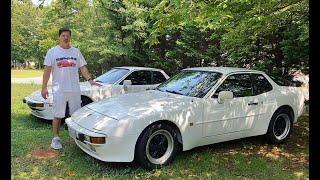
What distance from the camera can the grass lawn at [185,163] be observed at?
Answer: 4996 mm

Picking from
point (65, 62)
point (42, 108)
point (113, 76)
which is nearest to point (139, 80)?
point (113, 76)

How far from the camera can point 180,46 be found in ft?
54.7

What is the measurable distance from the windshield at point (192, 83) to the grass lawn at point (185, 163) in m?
0.99

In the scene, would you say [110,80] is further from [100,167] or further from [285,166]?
[285,166]

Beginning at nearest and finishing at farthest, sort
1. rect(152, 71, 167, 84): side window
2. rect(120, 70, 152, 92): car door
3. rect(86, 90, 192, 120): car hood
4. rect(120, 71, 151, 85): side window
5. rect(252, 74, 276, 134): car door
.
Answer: rect(86, 90, 192, 120): car hood < rect(252, 74, 276, 134): car door < rect(120, 70, 152, 92): car door < rect(120, 71, 151, 85): side window < rect(152, 71, 167, 84): side window

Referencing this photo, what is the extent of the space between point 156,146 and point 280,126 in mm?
2781

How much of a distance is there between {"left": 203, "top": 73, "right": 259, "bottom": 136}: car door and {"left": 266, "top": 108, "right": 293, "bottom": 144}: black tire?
19.4 inches

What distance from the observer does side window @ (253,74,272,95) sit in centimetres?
656

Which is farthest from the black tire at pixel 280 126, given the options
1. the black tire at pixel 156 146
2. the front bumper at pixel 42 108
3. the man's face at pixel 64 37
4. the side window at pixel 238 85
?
the front bumper at pixel 42 108

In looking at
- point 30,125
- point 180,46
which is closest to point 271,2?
point 30,125

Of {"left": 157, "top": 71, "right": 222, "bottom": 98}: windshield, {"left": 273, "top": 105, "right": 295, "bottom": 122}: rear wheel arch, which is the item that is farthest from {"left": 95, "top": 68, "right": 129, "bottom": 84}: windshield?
{"left": 273, "top": 105, "right": 295, "bottom": 122}: rear wheel arch

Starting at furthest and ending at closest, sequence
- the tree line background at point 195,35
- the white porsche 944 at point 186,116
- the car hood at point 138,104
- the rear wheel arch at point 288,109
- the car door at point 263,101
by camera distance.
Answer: the tree line background at point 195,35, the rear wheel arch at point 288,109, the car door at point 263,101, the car hood at point 138,104, the white porsche 944 at point 186,116

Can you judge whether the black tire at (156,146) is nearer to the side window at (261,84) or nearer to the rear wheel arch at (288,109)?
the side window at (261,84)

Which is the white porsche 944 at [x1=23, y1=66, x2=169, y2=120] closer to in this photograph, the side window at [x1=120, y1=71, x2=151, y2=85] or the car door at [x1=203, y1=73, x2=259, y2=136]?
the side window at [x1=120, y1=71, x2=151, y2=85]
